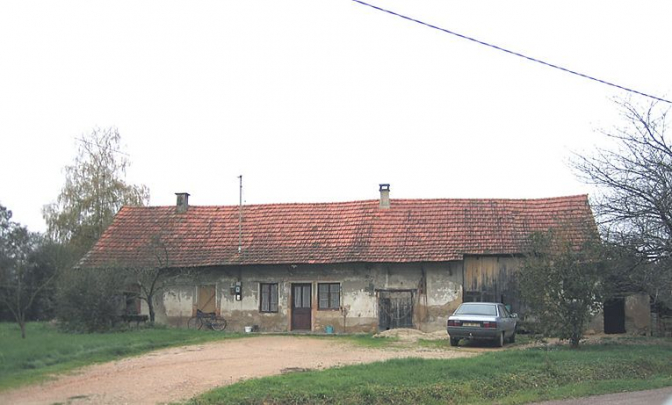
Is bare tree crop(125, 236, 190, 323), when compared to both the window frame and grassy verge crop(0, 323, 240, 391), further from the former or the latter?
grassy verge crop(0, 323, 240, 391)

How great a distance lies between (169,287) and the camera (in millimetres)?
30344

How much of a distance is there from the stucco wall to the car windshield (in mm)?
5376

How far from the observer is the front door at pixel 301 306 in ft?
95.9

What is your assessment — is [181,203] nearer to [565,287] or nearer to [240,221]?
[240,221]

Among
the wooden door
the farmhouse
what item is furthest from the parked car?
the wooden door

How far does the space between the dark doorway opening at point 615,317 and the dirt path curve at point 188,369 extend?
9852 millimetres

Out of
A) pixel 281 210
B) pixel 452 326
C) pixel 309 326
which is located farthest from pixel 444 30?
pixel 281 210

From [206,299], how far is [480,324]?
44.6 feet

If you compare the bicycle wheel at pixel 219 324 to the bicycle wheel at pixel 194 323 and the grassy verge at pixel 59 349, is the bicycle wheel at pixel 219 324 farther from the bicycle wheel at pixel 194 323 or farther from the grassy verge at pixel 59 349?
the grassy verge at pixel 59 349

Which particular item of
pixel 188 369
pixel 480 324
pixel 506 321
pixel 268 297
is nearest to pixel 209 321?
pixel 268 297

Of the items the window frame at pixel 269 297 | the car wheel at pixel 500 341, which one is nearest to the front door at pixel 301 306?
the window frame at pixel 269 297

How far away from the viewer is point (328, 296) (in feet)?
95.6

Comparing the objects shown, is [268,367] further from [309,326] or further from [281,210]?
[281,210]

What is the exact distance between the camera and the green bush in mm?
24922
